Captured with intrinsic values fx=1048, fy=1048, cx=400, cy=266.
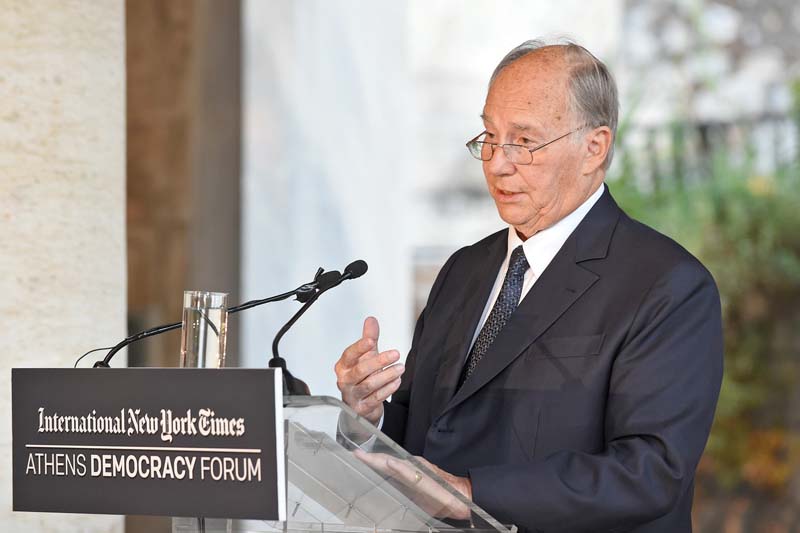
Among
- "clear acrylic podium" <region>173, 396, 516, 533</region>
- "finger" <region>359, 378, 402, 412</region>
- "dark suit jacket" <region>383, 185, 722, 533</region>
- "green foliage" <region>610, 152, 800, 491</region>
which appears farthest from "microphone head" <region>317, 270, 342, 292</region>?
"green foliage" <region>610, 152, 800, 491</region>

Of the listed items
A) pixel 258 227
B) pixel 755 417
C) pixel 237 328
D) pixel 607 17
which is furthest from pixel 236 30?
pixel 755 417

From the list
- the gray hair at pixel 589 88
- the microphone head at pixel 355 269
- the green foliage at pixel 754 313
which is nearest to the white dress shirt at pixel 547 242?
the gray hair at pixel 589 88

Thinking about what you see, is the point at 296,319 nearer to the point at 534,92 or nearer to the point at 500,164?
the point at 500,164

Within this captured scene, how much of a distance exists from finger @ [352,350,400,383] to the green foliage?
4562 mm

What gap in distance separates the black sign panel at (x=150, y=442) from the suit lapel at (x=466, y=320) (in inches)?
32.3

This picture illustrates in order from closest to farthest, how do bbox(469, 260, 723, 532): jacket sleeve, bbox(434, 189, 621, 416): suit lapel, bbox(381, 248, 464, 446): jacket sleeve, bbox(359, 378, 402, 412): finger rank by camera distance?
bbox(469, 260, 723, 532): jacket sleeve
bbox(359, 378, 402, 412): finger
bbox(434, 189, 621, 416): suit lapel
bbox(381, 248, 464, 446): jacket sleeve

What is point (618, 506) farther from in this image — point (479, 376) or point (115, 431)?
point (115, 431)

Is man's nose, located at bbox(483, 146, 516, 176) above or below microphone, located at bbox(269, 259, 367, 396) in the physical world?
above

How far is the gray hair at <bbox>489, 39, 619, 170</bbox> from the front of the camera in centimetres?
209

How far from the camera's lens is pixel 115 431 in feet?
4.79

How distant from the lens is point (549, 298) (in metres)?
2.05

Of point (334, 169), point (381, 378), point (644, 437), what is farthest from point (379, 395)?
point (334, 169)

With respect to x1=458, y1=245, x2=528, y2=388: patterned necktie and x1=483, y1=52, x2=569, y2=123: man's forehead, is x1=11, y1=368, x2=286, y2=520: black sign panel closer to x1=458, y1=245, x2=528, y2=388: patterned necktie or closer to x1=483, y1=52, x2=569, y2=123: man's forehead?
x1=458, y1=245, x2=528, y2=388: patterned necktie

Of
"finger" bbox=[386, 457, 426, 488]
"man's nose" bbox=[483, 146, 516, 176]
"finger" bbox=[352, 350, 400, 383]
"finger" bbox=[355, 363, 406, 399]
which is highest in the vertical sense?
"man's nose" bbox=[483, 146, 516, 176]
